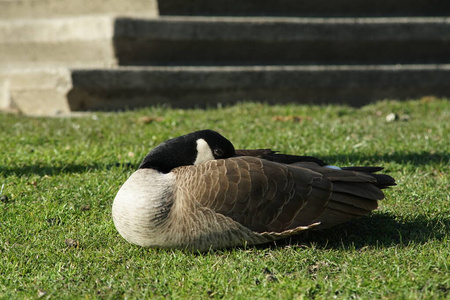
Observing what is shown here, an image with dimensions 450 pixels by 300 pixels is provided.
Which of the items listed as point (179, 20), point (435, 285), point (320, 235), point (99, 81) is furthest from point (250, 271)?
point (179, 20)

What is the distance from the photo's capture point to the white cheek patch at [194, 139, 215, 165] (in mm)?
4098

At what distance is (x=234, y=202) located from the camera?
372cm

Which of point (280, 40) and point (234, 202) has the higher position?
point (280, 40)

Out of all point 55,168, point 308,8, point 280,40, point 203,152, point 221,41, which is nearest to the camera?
point 203,152

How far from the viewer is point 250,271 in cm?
353

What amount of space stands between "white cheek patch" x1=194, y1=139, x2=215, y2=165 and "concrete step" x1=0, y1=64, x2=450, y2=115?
16.3 feet

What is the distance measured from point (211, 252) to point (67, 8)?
24.4 ft

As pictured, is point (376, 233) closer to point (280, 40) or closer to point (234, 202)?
point (234, 202)

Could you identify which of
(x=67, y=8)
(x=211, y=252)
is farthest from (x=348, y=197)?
(x=67, y=8)

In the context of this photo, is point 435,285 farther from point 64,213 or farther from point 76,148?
point 76,148

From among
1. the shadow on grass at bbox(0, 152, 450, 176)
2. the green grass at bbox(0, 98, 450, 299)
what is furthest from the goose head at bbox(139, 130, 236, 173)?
the shadow on grass at bbox(0, 152, 450, 176)

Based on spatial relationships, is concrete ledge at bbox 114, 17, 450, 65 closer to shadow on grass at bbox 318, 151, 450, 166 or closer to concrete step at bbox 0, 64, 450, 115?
concrete step at bbox 0, 64, 450, 115

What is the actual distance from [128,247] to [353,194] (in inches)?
64.8

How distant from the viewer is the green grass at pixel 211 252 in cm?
338
